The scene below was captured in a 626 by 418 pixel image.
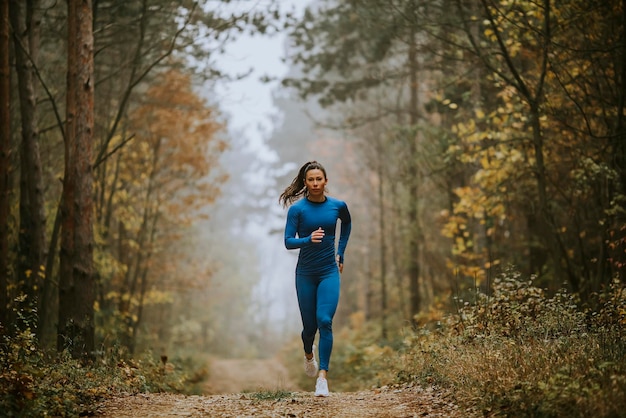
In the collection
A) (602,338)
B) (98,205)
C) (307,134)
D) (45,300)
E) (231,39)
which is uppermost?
(307,134)

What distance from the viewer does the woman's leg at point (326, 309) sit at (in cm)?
671

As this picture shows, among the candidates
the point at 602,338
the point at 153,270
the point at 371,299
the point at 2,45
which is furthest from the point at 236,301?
the point at 602,338

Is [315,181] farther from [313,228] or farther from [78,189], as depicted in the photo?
[78,189]

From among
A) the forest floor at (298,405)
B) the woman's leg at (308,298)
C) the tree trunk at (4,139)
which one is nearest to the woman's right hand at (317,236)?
the woman's leg at (308,298)

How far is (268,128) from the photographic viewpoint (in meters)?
43.9

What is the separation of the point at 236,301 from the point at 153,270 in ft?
83.2

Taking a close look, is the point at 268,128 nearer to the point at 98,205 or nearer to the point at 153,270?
the point at 153,270

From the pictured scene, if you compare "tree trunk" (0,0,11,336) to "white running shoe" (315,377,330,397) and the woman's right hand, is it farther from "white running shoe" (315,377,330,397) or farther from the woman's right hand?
the woman's right hand

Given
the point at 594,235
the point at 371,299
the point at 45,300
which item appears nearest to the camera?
the point at 45,300

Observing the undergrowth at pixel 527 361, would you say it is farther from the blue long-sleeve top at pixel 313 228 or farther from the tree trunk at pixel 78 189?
the tree trunk at pixel 78 189

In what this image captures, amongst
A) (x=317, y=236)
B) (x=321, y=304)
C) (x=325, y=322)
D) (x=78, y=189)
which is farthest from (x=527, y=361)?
(x=78, y=189)

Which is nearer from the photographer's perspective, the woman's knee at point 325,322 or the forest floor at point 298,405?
the forest floor at point 298,405

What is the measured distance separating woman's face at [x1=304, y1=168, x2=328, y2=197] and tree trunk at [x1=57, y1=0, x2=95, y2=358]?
3.75 meters

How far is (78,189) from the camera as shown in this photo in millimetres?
8695
